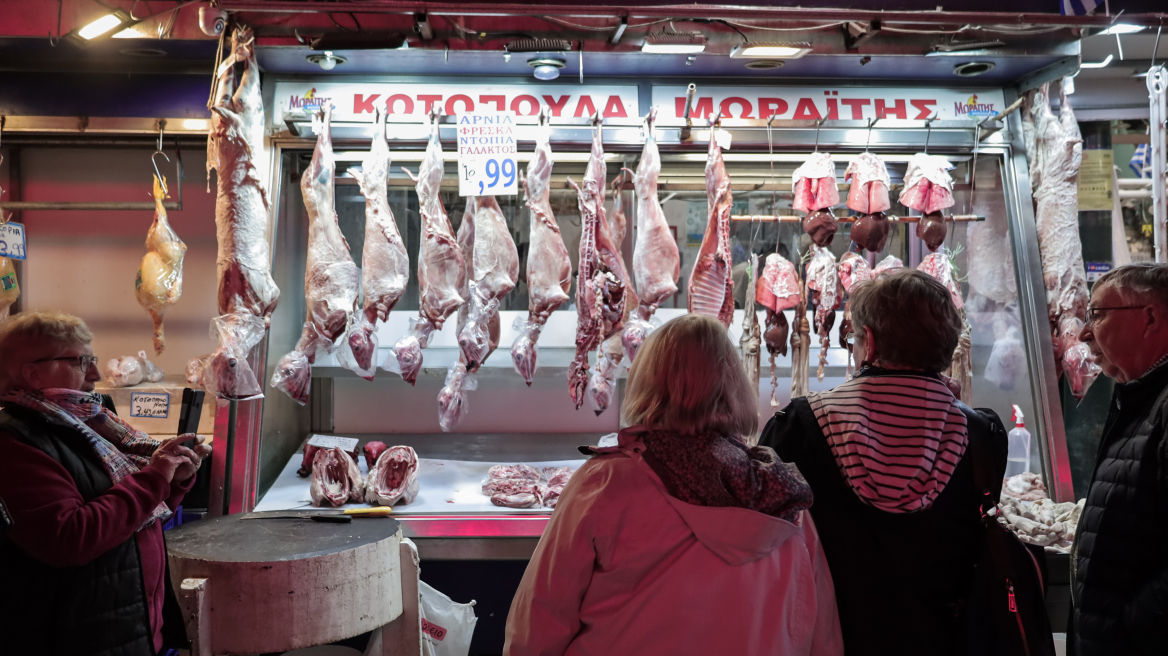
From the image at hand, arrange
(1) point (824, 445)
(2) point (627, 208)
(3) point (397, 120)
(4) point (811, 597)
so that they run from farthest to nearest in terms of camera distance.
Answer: (2) point (627, 208) < (3) point (397, 120) < (1) point (824, 445) < (4) point (811, 597)

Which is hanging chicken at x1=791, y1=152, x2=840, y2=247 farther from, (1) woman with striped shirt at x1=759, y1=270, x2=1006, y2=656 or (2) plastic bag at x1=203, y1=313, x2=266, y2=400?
(2) plastic bag at x1=203, y1=313, x2=266, y2=400

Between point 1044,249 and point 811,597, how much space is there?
3409 millimetres

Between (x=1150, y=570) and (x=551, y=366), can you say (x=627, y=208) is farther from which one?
(x=1150, y=570)

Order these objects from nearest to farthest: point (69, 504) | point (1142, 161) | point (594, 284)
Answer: point (69, 504) → point (594, 284) → point (1142, 161)

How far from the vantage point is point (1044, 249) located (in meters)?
4.59

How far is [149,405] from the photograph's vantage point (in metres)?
4.34

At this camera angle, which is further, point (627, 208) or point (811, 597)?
point (627, 208)

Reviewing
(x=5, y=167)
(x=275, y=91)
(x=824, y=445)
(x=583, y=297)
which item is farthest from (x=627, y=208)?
(x=5, y=167)

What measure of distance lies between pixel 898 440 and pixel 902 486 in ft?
0.42

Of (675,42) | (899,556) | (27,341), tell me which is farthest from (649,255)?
(27,341)

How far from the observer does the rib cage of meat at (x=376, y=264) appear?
417 cm

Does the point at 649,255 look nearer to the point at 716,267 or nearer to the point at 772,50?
the point at 716,267

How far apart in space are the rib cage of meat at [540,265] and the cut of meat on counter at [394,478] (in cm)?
76

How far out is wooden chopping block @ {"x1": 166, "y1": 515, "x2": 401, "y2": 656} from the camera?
304cm
